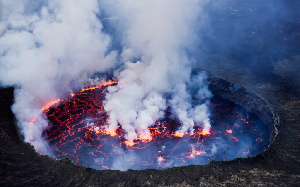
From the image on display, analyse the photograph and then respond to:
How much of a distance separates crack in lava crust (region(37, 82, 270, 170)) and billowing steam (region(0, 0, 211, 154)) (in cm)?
57

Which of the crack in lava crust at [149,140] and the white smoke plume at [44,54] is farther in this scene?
the white smoke plume at [44,54]

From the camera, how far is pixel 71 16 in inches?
719

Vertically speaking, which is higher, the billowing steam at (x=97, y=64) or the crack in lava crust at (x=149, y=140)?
the billowing steam at (x=97, y=64)

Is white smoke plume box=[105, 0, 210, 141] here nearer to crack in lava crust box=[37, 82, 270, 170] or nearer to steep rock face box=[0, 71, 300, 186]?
crack in lava crust box=[37, 82, 270, 170]

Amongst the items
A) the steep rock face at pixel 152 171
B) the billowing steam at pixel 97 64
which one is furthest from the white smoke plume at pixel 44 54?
the steep rock face at pixel 152 171

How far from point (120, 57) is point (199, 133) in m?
11.6

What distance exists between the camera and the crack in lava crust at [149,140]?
12.6 meters

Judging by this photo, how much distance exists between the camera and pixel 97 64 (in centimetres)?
2078

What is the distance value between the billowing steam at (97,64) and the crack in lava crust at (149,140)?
571 mm

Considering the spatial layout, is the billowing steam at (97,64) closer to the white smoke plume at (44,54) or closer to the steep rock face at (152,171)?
the white smoke plume at (44,54)

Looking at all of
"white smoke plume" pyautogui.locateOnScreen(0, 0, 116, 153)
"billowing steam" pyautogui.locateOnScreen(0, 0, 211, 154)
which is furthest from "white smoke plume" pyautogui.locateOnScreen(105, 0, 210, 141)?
"white smoke plume" pyautogui.locateOnScreen(0, 0, 116, 153)

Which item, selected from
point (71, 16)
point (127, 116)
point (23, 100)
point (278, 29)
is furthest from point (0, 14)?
point (278, 29)

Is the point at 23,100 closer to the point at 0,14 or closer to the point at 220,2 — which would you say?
the point at 0,14

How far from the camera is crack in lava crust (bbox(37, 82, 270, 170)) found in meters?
12.6
